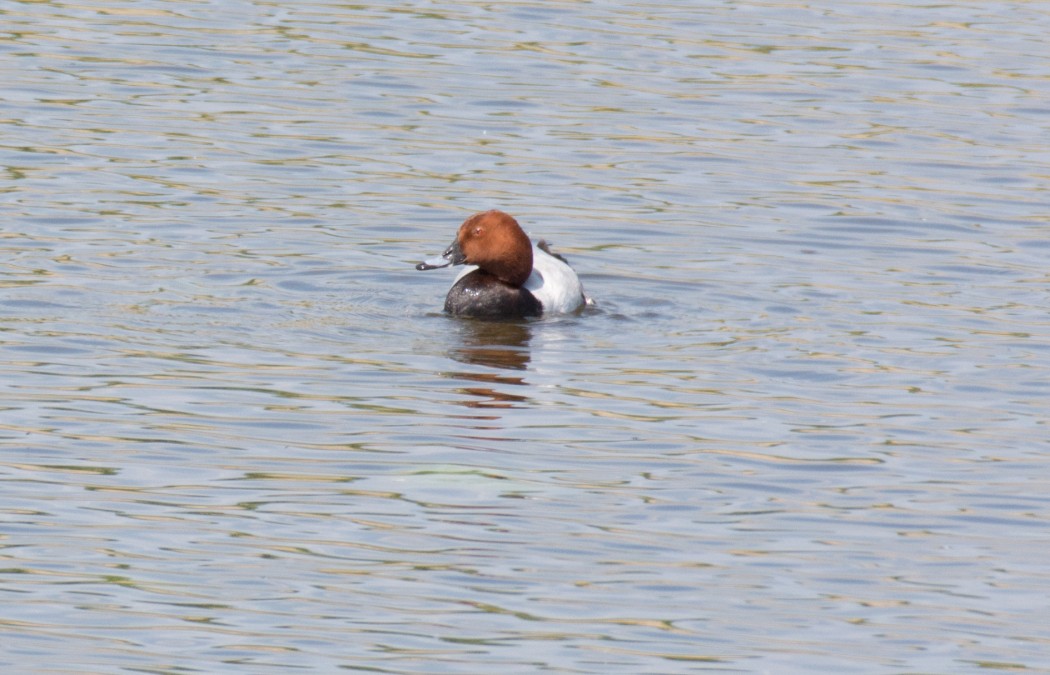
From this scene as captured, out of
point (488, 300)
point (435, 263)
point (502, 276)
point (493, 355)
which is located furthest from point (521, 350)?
point (435, 263)

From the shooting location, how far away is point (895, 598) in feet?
22.7

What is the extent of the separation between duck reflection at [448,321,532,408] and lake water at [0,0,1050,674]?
40 millimetres

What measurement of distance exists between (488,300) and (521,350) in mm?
938

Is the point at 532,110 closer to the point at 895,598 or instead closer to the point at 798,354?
the point at 798,354

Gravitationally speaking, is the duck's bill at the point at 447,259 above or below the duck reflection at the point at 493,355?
above

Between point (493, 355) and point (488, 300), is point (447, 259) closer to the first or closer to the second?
point (488, 300)

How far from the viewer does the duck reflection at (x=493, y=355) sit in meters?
9.71

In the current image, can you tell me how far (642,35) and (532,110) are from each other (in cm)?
322

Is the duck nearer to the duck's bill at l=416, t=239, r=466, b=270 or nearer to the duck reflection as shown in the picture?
the duck's bill at l=416, t=239, r=466, b=270

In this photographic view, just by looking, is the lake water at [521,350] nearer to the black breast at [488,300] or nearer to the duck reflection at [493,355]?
the duck reflection at [493,355]

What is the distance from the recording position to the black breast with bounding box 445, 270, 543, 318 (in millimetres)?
11898

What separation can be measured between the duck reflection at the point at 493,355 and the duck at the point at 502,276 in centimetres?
15

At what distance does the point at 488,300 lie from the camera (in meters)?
11.9

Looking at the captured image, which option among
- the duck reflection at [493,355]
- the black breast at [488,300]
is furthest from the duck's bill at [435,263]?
the duck reflection at [493,355]
